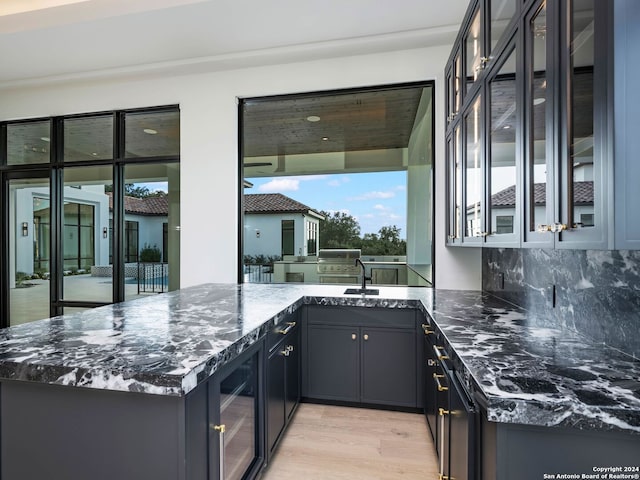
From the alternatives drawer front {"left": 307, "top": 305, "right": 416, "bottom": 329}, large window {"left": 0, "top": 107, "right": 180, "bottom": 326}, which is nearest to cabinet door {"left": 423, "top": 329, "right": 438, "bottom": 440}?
drawer front {"left": 307, "top": 305, "right": 416, "bottom": 329}

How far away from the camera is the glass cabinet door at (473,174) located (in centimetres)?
198

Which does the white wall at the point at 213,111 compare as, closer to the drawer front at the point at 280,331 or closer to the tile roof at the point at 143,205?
the tile roof at the point at 143,205

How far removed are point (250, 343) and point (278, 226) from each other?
2299 mm

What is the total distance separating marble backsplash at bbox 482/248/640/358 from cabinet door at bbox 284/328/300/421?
1.51 metres

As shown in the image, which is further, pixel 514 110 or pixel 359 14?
pixel 359 14

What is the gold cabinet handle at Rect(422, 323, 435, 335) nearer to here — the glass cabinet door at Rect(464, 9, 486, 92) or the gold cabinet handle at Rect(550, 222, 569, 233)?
the gold cabinet handle at Rect(550, 222, 569, 233)

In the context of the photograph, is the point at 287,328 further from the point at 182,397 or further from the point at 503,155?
the point at 503,155

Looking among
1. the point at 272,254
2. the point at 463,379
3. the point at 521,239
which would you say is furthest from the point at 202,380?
the point at 272,254

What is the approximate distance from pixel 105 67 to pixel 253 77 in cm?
160

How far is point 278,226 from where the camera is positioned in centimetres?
380

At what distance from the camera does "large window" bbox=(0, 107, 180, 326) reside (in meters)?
3.98

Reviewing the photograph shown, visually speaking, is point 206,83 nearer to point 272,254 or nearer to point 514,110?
point 272,254

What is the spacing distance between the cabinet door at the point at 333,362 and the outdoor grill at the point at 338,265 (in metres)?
1.02

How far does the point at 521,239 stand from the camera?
56.3 inches
